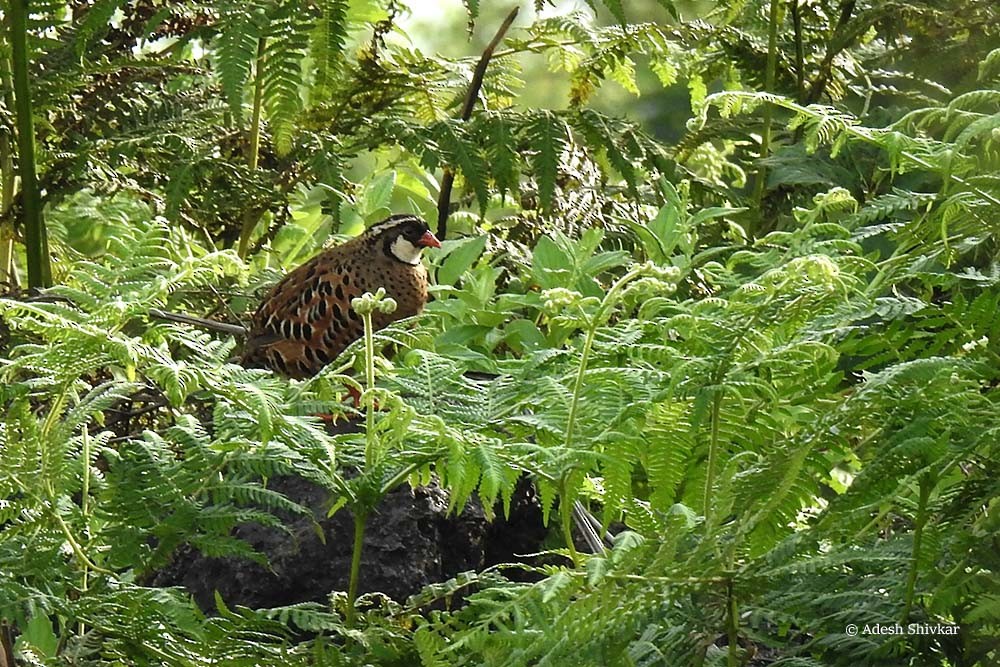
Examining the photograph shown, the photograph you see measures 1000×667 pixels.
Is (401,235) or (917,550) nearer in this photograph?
(917,550)

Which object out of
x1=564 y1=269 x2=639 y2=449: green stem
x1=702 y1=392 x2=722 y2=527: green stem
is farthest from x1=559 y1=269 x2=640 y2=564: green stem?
x1=702 y1=392 x2=722 y2=527: green stem

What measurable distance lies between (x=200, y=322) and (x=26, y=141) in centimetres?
51

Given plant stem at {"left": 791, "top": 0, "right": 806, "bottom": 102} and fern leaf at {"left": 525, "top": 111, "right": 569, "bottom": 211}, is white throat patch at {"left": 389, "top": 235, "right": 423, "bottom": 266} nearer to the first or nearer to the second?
fern leaf at {"left": 525, "top": 111, "right": 569, "bottom": 211}

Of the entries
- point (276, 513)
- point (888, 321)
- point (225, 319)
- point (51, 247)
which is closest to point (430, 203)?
point (225, 319)

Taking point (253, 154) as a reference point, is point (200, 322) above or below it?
below

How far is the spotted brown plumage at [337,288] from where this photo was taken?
3.42 meters

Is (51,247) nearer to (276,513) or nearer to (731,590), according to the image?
(276,513)

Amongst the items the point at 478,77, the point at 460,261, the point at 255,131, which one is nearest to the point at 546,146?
the point at 460,261

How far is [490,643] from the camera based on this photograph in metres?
1.38

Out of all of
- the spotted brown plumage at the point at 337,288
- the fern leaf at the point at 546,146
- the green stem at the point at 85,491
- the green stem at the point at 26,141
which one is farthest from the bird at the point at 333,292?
the green stem at the point at 85,491

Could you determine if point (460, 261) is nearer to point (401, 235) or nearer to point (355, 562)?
point (401, 235)

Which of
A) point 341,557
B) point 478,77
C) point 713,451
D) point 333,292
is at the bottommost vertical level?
point 341,557
